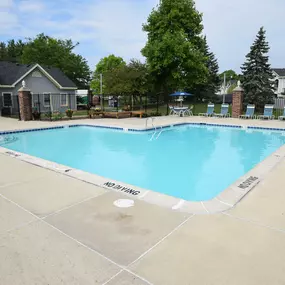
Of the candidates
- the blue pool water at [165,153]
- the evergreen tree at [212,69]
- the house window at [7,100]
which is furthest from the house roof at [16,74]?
the evergreen tree at [212,69]

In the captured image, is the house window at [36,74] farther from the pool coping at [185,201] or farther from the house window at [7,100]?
the pool coping at [185,201]

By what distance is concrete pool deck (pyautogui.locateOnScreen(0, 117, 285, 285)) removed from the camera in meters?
2.08

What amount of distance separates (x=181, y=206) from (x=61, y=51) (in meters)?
33.3

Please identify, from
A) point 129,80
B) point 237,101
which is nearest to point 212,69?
point 129,80

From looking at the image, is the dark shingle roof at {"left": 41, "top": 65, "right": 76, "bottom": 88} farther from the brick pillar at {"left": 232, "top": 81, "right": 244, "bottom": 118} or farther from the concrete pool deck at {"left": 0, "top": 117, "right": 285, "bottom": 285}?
the concrete pool deck at {"left": 0, "top": 117, "right": 285, "bottom": 285}

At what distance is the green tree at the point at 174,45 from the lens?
23.2 m

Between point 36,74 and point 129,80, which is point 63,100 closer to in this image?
point 36,74

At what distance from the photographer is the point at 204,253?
236cm

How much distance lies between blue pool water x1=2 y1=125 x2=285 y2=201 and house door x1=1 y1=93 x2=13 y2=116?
29.7ft

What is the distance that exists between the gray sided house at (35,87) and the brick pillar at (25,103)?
3.89 metres

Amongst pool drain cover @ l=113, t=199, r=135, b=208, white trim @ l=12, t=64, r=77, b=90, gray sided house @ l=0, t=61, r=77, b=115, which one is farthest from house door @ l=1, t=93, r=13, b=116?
pool drain cover @ l=113, t=199, r=135, b=208

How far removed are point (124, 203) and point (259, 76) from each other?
61.8 feet

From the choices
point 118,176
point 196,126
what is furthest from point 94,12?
point 118,176

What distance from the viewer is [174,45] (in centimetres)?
2277
